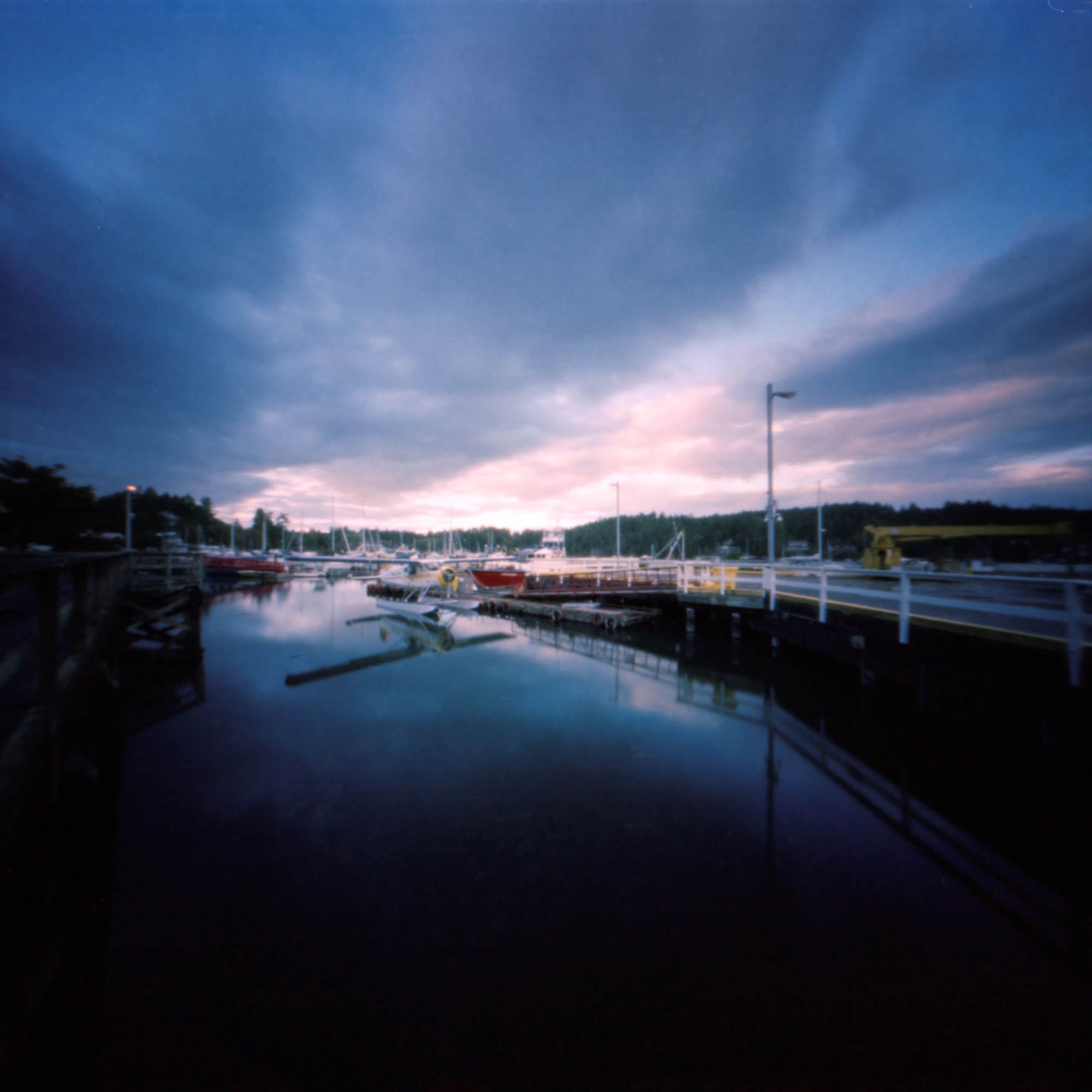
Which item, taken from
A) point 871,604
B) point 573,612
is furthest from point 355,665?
point 871,604

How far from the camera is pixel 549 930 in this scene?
383 cm

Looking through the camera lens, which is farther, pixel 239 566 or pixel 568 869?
pixel 239 566

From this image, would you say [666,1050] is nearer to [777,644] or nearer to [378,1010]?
[378,1010]

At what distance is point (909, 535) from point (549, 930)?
22.4 metres

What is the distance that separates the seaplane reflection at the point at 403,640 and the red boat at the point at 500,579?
3.91 m

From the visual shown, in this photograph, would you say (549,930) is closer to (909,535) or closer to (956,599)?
(956,599)

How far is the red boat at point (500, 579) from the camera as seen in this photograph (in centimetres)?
2672

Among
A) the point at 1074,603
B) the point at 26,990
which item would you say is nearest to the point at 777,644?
the point at 1074,603

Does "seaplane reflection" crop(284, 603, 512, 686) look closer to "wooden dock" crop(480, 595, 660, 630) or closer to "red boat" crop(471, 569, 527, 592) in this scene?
"wooden dock" crop(480, 595, 660, 630)

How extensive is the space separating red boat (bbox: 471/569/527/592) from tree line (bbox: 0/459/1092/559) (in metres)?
15.4

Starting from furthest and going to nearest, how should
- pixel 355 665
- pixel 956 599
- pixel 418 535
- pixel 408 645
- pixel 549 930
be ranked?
pixel 418 535, pixel 408 645, pixel 355 665, pixel 956 599, pixel 549 930

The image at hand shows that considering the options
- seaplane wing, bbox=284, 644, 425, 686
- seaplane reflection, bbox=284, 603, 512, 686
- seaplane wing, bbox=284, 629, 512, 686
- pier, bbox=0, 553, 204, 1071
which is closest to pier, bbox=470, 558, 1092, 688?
seaplane reflection, bbox=284, 603, 512, 686

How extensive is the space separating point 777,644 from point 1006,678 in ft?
28.1

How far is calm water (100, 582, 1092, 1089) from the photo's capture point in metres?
Answer: 2.84
